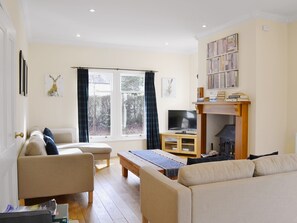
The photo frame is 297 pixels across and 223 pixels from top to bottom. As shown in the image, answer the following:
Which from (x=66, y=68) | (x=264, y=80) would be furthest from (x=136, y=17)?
(x=66, y=68)

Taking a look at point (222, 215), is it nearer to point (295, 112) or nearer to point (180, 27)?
point (295, 112)

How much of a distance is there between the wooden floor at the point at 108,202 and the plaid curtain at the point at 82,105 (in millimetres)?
1551

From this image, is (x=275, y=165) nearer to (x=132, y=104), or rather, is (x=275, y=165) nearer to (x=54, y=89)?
(x=132, y=104)

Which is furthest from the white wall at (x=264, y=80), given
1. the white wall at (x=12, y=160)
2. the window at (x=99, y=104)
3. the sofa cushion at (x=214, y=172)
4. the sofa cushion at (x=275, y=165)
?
the white wall at (x=12, y=160)

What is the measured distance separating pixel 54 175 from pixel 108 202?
773 millimetres

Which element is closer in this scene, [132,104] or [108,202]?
[108,202]

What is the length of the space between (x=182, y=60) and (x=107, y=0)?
3764 mm

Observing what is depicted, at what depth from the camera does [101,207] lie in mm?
3398

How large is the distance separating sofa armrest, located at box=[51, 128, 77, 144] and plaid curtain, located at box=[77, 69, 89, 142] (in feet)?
0.75

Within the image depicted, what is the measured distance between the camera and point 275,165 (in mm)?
2355

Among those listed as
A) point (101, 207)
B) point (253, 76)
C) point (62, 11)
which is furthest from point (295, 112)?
point (62, 11)

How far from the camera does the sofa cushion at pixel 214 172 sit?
2.08 metres

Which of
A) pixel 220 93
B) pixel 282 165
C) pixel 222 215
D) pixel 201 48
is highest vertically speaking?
pixel 201 48

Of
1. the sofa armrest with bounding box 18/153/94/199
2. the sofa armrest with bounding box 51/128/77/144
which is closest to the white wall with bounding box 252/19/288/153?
the sofa armrest with bounding box 18/153/94/199
